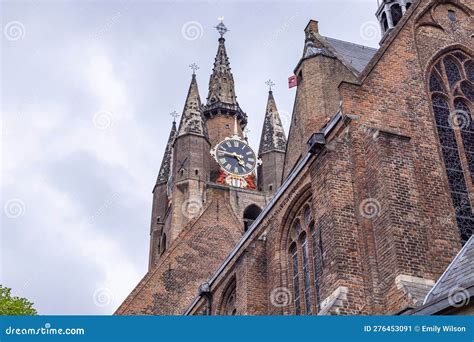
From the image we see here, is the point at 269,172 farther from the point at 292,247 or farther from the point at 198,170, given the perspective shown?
the point at 292,247

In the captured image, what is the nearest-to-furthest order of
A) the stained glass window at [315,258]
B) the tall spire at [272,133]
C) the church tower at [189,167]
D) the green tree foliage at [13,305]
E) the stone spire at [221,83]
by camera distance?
the stained glass window at [315,258] < the green tree foliage at [13,305] < the church tower at [189,167] < the tall spire at [272,133] < the stone spire at [221,83]

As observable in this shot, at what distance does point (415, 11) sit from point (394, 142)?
4.92m

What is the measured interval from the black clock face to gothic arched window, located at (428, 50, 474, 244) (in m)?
24.3

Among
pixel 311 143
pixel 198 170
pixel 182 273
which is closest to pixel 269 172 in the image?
pixel 198 170

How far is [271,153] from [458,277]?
32.3m

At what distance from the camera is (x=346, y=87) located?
1554cm

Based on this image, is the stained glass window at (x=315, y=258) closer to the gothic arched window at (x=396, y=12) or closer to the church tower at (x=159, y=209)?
the gothic arched window at (x=396, y=12)

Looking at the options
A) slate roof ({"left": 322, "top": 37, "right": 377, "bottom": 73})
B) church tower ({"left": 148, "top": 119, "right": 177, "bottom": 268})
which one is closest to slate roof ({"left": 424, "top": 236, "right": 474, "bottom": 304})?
slate roof ({"left": 322, "top": 37, "right": 377, "bottom": 73})

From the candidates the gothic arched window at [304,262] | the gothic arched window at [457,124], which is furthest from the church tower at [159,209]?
the gothic arched window at [457,124]

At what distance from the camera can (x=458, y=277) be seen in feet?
35.0

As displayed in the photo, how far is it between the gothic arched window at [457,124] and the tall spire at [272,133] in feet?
83.1

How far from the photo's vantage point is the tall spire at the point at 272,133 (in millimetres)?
43312

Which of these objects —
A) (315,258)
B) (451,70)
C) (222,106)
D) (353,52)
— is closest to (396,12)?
(353,52)

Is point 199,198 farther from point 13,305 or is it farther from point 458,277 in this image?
point 458,277
